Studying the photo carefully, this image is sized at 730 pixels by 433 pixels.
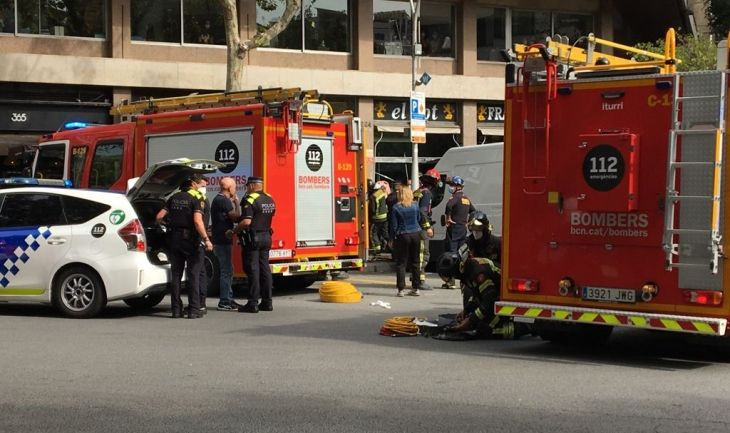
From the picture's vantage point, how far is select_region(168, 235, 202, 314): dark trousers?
37.9ft

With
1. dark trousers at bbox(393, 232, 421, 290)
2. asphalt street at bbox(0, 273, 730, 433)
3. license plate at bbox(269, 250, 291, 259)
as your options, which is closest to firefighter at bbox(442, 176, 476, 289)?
dark trousers at bbox(393, 232, 421, 290)

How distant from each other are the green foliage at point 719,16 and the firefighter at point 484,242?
54.7 feet

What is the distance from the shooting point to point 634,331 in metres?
10.7

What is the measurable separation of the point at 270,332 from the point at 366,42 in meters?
17.7

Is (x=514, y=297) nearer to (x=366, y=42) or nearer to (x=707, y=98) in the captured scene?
(x=707, y=98)

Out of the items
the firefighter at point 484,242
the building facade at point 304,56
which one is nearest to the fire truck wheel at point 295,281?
the firefighter at point 484,242

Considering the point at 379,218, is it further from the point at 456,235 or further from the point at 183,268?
the point at 183,268

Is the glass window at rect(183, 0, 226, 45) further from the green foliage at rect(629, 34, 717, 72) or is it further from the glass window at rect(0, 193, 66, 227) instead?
the glass window at rect(0, 193, 66, 227)

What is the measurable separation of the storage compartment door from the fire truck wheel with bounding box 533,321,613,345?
5.62 metres

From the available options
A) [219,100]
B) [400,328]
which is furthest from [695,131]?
[219,100]

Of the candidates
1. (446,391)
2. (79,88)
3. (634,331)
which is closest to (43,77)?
(79,88)

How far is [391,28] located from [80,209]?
1765 centimetres

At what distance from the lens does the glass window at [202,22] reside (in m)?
25.0

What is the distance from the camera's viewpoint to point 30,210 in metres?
11.5
